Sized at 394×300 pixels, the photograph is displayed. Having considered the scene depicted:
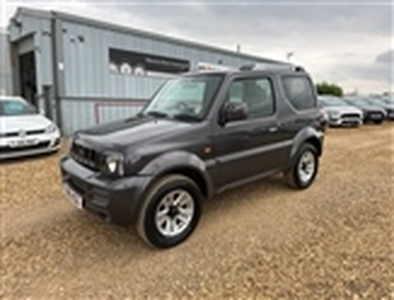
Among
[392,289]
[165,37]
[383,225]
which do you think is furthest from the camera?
[165,37]

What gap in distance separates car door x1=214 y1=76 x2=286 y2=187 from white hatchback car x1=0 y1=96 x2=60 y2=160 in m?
5.36

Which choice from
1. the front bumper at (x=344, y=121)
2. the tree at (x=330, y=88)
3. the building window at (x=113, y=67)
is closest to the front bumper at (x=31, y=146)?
the building window at (x=113, y=67)

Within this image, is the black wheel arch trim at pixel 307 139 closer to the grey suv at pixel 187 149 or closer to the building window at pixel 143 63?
the grey suv at pixel 187 149

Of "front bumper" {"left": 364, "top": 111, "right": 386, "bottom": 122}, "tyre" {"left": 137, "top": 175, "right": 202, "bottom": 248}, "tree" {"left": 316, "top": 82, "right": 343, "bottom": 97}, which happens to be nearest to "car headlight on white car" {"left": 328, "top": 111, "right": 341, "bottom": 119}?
"front bumper" {"left": 364, "top": 111, "right": 386, "bottom": 122}

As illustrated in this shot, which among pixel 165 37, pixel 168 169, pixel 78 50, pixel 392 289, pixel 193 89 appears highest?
pixel 165 37

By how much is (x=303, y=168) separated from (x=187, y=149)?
255cm

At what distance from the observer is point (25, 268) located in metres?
3.01

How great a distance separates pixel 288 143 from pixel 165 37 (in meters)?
9.64

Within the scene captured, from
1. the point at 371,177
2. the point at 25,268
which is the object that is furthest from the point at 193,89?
the point at 371,177

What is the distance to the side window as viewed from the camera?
12.9 ft

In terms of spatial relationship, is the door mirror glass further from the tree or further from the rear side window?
the tree

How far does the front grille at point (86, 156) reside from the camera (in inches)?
126

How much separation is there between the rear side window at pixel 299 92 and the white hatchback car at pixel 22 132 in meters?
5.66

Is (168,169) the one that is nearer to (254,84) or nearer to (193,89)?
(193,89)
